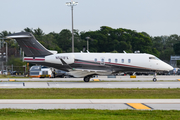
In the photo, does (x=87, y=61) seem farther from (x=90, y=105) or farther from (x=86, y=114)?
(x=86, y=114)

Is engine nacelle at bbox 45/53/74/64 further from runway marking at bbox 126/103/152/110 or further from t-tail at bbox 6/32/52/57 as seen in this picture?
runway marking at bbox 126/103/152/110

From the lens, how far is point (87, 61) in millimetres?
35688

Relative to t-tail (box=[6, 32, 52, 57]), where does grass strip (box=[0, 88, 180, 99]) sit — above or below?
below

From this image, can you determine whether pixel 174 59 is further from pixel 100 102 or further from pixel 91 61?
pixel 100 102

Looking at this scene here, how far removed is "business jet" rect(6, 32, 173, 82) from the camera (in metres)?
35.2

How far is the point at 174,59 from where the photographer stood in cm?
9094

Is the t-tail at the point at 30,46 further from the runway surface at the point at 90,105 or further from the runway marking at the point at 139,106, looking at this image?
the runway marking at the point at 139,106

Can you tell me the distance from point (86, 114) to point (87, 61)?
2237cm

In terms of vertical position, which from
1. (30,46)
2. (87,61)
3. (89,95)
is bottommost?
(89,95)

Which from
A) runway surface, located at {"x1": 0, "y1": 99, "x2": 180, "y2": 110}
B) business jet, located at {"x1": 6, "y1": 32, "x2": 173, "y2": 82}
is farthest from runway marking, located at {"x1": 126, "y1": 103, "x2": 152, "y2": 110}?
business jet, located at {"x1": 6, "y1": 32, "x2": 173, "y2": 82}

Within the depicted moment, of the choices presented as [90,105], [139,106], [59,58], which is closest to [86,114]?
[90,105]

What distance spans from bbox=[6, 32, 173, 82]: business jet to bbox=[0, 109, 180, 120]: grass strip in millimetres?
20768

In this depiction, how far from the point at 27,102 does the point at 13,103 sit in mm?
777

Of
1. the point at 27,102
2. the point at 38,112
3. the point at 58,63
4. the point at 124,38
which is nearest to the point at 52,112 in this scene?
the point at 38,112
